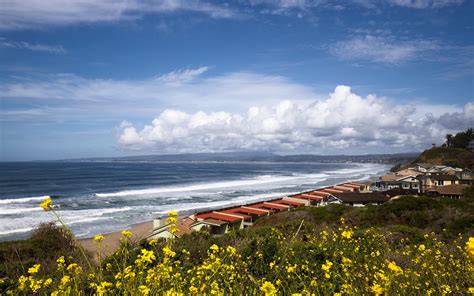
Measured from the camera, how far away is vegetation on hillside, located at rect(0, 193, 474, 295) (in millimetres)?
3381

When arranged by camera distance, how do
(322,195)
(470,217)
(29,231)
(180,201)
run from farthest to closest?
(180,201), (322,195), (29,231), (470,217)

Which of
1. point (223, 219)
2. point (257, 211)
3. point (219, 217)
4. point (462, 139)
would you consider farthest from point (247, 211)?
point (462, 139)

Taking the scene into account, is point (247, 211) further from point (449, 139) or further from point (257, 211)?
point (449, 139)

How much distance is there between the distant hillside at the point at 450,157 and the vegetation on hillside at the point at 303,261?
48.3 m

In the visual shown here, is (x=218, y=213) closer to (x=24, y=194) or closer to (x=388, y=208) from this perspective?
(x=388, y=208)

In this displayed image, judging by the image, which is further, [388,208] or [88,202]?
[88,202]

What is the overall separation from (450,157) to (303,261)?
288ft

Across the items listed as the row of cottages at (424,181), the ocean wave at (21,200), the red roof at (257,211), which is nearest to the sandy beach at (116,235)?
the red roof at (257,211)

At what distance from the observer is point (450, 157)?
7950cm

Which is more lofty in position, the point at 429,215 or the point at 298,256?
the point at 298,256

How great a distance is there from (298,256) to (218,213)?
78.0 feet

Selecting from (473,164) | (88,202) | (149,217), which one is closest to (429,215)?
(149,217)

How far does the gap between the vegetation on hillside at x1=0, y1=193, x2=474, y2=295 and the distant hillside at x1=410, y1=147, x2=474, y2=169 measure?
158ft

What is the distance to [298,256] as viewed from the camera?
7.79 meters
